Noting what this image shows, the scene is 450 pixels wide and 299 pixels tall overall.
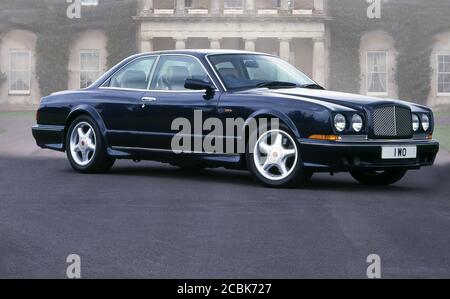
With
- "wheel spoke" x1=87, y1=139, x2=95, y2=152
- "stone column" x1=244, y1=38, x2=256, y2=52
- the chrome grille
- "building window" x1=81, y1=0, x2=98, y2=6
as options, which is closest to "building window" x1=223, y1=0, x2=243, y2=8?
"stone column" x1=244, y1=38, x2=256, y2=52

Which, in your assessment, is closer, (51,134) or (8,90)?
(51,134)

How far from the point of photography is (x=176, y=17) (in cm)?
5688

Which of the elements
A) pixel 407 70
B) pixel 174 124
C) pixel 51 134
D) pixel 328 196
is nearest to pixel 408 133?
pixel 328 196

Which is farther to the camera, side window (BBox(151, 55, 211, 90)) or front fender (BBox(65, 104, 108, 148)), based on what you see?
front fender (BBox(65, 104, 108, 148))

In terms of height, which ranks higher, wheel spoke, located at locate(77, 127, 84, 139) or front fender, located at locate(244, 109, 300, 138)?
front fender, located at locate(244, 109, 300, 138)

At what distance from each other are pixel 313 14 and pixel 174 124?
4503 centimetres

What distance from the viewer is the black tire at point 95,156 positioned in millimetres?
12768

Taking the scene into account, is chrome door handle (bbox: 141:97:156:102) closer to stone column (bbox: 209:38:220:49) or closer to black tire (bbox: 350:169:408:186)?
black tire (bbox: 350:169:408:186)

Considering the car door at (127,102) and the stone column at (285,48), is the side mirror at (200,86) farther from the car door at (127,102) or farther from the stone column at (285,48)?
the stone column at (285,48)

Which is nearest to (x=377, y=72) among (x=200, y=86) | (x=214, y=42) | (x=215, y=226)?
(x=214, y=42)

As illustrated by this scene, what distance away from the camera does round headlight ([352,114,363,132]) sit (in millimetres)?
10914

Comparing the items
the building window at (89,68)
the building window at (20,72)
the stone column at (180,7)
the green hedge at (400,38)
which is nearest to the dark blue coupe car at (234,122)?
the building window at (89,68)

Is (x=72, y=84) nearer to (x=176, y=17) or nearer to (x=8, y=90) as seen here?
(x=8, y=90)

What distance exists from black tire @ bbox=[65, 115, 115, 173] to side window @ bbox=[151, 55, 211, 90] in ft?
2.91
